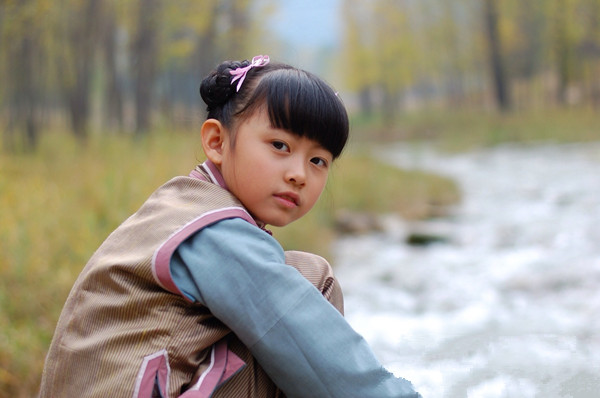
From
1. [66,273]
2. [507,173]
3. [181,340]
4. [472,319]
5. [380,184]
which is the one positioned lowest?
[507,173]

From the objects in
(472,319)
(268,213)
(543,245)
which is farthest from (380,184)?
(268,213)

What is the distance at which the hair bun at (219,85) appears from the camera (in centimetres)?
147

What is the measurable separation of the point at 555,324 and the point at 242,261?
217 cm

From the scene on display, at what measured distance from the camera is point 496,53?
20531 mm

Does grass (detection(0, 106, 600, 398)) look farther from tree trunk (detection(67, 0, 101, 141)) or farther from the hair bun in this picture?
tree trunk (detection(67, 0, 101, 141))

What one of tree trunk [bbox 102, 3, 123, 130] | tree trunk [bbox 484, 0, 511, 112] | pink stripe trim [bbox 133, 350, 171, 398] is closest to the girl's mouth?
pink stripe trim [bbox 133, 350, 171, 398]

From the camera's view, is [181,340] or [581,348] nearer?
[181,340]

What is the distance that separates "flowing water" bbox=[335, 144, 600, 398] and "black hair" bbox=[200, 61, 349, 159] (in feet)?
2.29

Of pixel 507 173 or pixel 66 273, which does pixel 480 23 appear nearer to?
pixel 507 173

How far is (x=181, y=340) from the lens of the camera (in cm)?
122

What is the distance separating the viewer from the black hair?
138 centimetres

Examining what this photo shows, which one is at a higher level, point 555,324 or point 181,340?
point 181,340

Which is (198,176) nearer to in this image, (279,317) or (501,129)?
(279,317)

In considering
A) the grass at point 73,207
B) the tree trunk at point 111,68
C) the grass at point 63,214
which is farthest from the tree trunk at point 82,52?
the grass at point 63,214
